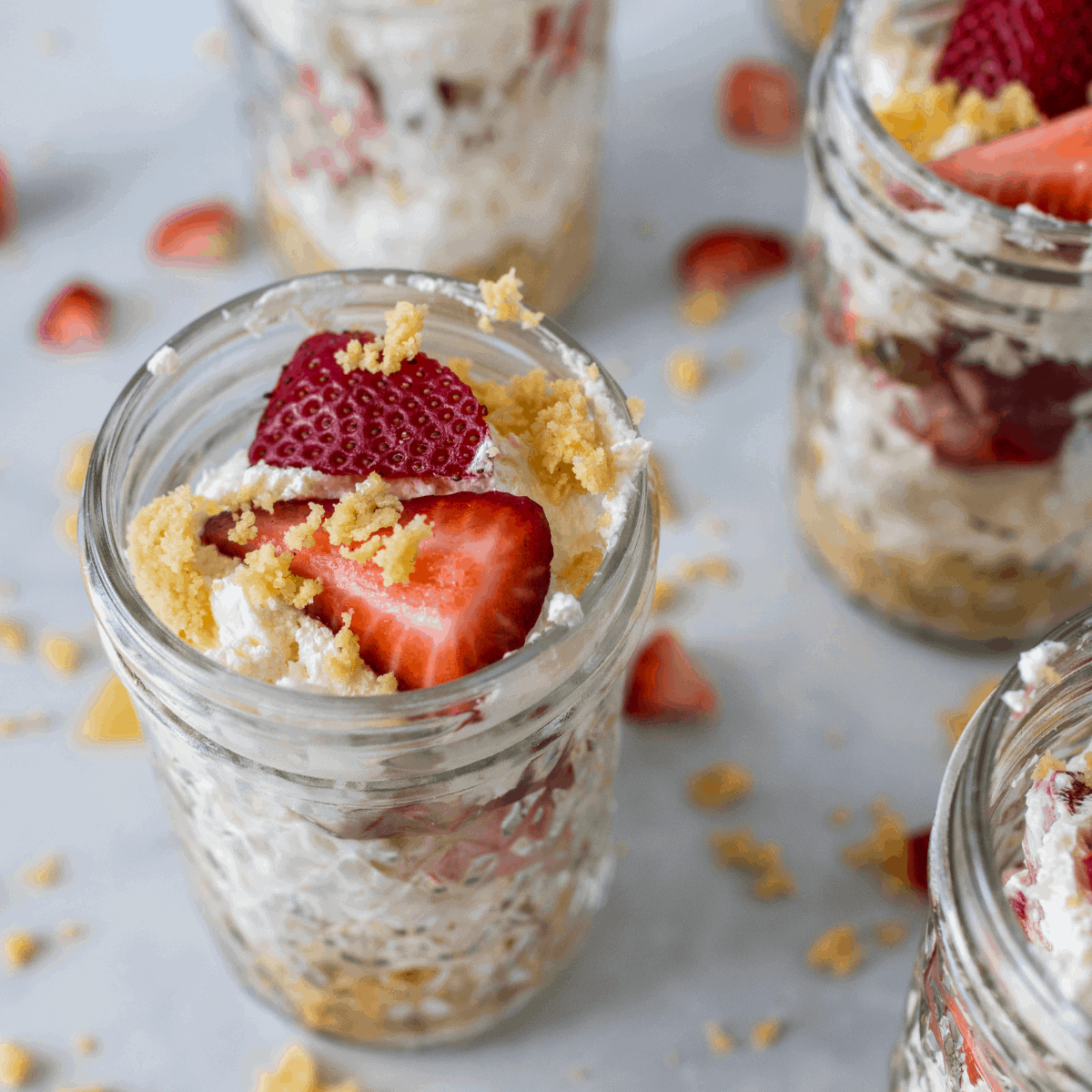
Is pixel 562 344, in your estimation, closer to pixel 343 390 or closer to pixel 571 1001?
pixel 343 390

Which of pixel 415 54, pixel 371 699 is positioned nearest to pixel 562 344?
pixel 371 699

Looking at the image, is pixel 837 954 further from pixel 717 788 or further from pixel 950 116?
pixel 950 116

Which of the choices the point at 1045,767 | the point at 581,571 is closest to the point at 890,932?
the point at 1045,767

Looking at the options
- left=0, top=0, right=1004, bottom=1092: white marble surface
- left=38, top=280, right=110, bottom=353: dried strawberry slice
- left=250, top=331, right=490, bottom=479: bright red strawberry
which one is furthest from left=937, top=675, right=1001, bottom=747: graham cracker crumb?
left=38, top=280, right=110, bottom=353: dried strawberry slice

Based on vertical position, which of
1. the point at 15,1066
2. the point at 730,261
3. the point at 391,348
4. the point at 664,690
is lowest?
the point at 15,1066

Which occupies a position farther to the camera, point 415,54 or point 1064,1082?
point 415,54

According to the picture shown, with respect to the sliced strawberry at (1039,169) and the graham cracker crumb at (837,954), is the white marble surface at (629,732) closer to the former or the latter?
the graham cracker crumb at (837,954)

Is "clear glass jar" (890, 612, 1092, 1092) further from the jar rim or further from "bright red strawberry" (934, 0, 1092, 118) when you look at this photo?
"bright red strawberry" (934, 0, 1092, 118)
